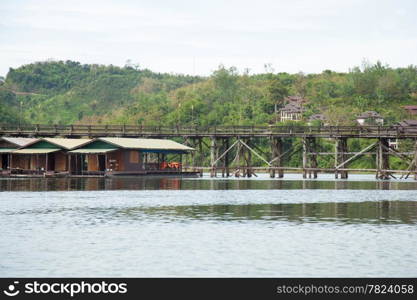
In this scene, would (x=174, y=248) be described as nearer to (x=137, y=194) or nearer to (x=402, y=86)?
(x=137, y=194)

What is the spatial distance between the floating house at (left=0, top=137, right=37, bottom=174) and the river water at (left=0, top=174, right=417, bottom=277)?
41.8 m

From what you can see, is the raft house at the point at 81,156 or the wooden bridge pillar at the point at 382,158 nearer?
the wooden bridge pillar at the point at 382,158

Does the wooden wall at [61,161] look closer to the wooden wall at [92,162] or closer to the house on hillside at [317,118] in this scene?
the wooden wall at [92,162]

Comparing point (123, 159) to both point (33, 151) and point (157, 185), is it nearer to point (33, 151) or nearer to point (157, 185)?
point (33, 151)

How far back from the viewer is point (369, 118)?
525ft

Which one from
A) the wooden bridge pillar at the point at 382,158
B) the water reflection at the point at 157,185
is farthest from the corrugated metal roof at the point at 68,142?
the wooden bridge pillar at the point at 382,158

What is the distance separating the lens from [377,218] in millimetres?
43938

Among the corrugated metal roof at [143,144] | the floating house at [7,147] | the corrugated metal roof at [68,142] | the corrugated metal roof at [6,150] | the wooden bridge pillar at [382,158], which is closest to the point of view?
the wooden bridge pillar at [382,158]

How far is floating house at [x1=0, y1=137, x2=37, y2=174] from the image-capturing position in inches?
3939

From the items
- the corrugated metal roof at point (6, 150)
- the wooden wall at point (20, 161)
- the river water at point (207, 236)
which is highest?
the corrugated metal roof at point (6, 150)

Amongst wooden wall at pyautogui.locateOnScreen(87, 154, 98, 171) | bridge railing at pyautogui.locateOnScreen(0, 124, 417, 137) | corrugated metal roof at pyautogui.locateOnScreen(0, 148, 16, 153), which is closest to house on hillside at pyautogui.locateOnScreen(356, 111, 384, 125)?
bridge railing at pyautogui.locateOnScreen(0, 124, 417, 137)

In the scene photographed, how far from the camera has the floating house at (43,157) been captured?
97312 mm

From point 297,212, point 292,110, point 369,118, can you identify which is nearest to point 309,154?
point 297,212

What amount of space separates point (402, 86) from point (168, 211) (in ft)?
517
